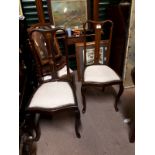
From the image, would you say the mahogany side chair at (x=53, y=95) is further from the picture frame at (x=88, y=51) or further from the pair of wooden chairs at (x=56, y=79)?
the picture frame at (x=88, y=51)

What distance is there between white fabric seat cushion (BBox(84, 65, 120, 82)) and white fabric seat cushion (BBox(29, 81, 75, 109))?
299 mm

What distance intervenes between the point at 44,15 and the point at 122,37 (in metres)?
1.18

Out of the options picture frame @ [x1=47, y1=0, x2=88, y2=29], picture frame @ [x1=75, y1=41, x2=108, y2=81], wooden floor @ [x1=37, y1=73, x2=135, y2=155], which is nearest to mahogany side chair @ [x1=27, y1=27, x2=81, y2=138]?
wooden floor @ [x1=37, y1=73, x2=135, y2=155]

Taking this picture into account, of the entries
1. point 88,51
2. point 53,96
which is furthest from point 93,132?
point 88,51

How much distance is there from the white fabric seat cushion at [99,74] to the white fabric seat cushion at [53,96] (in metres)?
0.30

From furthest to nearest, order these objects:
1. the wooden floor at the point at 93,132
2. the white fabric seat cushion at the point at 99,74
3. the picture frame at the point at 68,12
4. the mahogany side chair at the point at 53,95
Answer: the picture frame at the point at 68,12 < the white fabric seat cushion at the point at 99,74 < the wooden floor at the point at 93,132 < the mahogany side chair at the point at 53,95

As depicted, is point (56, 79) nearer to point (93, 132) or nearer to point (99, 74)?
point (99, 74)

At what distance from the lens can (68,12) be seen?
8.26 ft

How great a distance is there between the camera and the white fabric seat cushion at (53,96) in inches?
57.2

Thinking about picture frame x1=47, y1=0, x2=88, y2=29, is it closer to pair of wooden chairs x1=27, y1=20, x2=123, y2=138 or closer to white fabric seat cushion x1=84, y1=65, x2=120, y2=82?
pair of wooden chairs x1=27, y1=20, x2=123, y2=138

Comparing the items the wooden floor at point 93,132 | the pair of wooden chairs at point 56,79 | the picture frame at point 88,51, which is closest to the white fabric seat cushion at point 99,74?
the pair of wooden chairs at point 56,79

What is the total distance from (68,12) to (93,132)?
1753 millimetres
